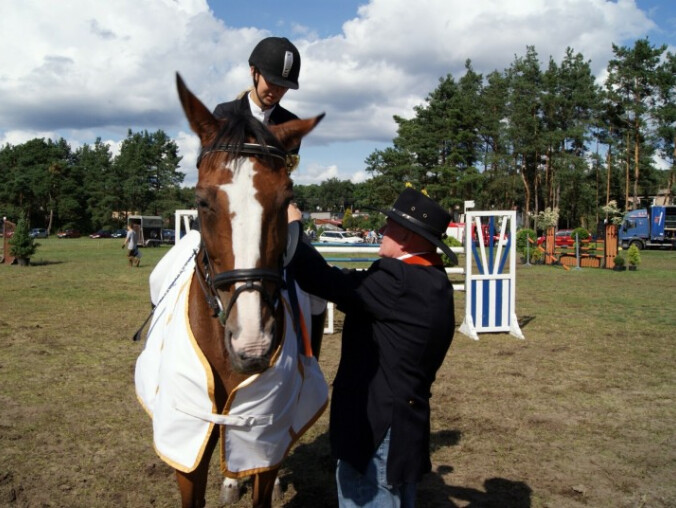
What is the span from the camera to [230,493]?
388 centimetres

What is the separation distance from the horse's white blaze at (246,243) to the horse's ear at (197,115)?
1.15 feet

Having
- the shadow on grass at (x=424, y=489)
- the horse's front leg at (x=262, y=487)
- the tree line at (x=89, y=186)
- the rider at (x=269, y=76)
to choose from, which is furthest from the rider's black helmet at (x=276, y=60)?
the tree line at (x=89, y=186)

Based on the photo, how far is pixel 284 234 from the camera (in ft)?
7.43

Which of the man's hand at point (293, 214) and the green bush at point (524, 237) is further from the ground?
the man's hand at point (293, 214)

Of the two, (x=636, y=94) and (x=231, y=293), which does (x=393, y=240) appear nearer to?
(x=231, y=293)

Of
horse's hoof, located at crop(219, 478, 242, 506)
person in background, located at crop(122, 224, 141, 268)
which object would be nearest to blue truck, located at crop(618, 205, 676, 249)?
person in background, located at crop(122, 224, 141, 268)

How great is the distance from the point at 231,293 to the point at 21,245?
78.2ft

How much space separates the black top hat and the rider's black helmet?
1.07 meters

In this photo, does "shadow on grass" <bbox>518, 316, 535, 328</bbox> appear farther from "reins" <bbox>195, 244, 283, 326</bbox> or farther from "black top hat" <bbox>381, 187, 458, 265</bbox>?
"reins" <bbox>195, 244, 283, 326</bbox>

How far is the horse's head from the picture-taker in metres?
1.95

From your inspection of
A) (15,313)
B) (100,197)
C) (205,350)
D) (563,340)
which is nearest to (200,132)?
(205,350)

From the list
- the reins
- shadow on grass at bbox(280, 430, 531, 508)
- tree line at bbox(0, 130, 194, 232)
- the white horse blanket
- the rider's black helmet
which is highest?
tree line at bbox(0, 130, 194, 232)

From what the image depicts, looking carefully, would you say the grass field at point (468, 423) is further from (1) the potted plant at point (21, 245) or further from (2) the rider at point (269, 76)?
(1) the potted plant at point (21, 245)

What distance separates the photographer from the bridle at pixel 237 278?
6.54 feet
